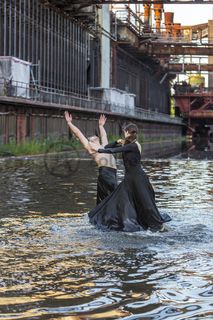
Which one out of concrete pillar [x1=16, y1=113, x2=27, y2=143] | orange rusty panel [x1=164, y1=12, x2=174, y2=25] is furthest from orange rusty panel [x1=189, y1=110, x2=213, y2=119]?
concrete pillar [x1=16, y1=113, x2=27, y2=143]

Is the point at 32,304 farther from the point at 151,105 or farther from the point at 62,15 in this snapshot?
the point at 151,105

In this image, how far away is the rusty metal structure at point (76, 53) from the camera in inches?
1647

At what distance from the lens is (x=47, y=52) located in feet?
178

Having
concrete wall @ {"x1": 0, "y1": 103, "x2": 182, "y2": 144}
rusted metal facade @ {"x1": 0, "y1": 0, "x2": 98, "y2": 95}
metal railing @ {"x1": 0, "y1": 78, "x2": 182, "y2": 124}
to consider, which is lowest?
concrete wall @ {"x1": 0, "y1": 103, "x2": 182, "y2": 144}

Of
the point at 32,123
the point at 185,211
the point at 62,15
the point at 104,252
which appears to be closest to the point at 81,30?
the point at 62,15

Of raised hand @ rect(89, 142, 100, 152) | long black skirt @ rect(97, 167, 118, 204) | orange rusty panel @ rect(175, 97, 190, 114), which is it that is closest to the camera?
raised hand @ rect(89, 142, 100, 152)

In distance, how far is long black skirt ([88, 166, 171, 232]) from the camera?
1004cm

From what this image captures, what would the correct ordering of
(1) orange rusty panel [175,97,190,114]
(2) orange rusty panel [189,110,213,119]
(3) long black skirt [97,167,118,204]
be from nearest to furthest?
(3) long black skirt [97,167,118,204]
(2) orange rusty panel [189,110,213,119]
(1) orange rusty panel [175,97,190,114]

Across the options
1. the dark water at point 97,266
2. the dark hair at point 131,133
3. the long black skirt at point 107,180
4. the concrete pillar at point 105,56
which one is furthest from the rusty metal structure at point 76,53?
the dark hair at point 131,133

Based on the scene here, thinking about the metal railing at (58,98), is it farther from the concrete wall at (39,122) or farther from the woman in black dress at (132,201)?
the woman in black dress at (132,201)

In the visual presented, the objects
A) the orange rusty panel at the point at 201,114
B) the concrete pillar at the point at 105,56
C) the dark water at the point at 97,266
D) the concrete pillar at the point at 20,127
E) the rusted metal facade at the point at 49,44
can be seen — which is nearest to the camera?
the dark water at the point at 97,266

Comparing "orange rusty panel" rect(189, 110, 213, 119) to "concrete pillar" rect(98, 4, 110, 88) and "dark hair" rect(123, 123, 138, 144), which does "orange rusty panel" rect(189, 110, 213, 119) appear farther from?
"dark hair" rect(123, 123, 138, 144)

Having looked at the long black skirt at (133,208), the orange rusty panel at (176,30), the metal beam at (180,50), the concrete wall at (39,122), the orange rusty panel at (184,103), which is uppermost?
the orange rusty panel at (176,30)

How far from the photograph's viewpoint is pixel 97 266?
756 cm
